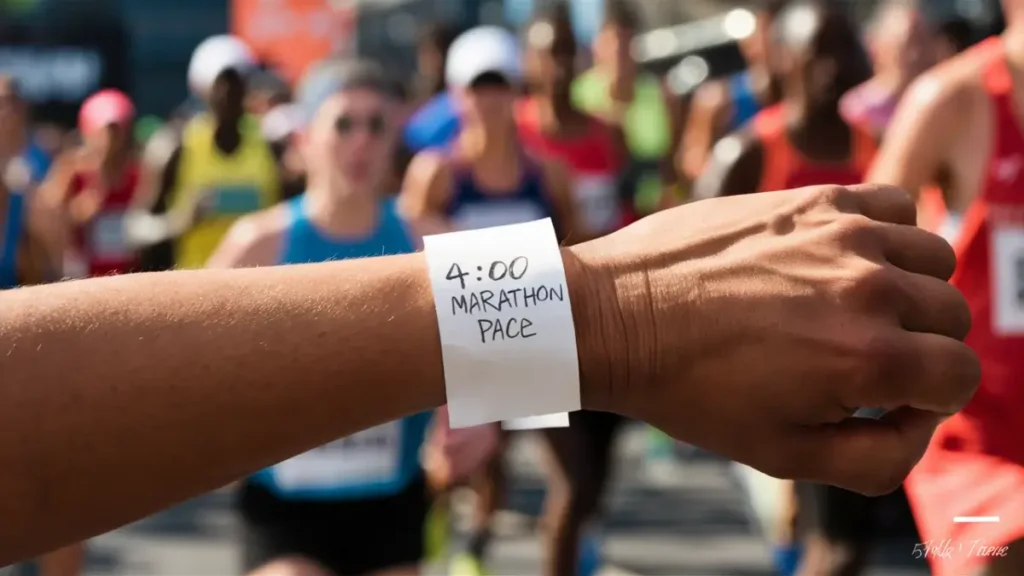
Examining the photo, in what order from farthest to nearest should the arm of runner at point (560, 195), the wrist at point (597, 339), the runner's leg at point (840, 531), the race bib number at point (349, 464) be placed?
the arm of runner at point (560, 195) → the runner's leg at point (840, 531) → the race bib number at point (349, 464) → the wrist at point (597, 339)

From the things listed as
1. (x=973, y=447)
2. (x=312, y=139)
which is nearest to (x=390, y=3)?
(x=312, y=139)

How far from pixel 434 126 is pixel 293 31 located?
7.97m

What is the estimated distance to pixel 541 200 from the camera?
5266 millimetres

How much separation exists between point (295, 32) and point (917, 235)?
13521 millimetres

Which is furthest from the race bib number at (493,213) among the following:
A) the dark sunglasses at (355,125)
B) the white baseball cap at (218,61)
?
the white baseball cap at (218,61)

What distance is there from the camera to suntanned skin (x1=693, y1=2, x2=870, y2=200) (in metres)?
4.71

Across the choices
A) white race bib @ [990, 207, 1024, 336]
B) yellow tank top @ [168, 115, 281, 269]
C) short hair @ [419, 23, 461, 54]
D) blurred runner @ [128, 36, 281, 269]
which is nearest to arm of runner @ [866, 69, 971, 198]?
white race bib @ [990, 207, 1024, 336]

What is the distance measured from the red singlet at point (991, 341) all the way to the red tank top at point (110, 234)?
5.73 meters

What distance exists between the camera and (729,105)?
7.10 meters

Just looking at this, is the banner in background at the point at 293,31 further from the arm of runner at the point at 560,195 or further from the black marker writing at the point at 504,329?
the black marker writing at the point at 504,329

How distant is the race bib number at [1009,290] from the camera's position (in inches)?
113

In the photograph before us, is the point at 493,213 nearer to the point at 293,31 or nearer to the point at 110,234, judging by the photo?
the point at 110,234

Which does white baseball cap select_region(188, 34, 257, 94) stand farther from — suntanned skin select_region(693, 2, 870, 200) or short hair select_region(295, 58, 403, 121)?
suntanned skin select_region(693, 2, 870, 200)

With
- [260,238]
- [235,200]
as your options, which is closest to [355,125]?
[260,238]
